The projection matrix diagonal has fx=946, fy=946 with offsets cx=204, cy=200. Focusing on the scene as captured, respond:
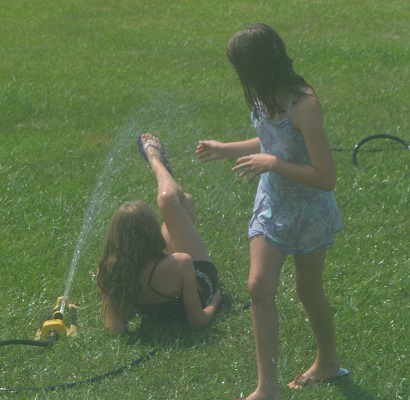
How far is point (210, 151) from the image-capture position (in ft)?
12.3

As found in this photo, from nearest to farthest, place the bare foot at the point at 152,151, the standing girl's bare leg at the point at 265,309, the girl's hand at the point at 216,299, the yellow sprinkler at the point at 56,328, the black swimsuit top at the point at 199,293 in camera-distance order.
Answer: the standing girl's bare leg at the point at 265,309 → the yellow sprinkler at the point at 56,328 → the black swimsuit top at the point at 199,293 → the girl's hand at the point at 216,299 → the bare foot at the point at 152,151

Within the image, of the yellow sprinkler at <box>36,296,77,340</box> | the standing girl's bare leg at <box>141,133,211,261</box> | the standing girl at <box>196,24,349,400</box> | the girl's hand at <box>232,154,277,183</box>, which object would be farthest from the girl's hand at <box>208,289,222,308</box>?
the girl's hand at <box>232,154,277,183</box>

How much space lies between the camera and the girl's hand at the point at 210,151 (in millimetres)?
3723

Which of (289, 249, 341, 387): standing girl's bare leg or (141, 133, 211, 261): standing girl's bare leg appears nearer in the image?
(289, 249, 341, 387): standing girl's bare leg

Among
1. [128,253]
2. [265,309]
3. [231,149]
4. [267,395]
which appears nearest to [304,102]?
[231,149]

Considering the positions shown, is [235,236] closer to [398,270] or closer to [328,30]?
[398,270]

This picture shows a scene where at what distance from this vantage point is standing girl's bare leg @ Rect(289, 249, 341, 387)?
11.5 feet

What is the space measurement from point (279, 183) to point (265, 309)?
1.51 feet

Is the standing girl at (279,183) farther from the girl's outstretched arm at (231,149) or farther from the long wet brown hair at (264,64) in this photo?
the girl's outstretched arm at (231,149)

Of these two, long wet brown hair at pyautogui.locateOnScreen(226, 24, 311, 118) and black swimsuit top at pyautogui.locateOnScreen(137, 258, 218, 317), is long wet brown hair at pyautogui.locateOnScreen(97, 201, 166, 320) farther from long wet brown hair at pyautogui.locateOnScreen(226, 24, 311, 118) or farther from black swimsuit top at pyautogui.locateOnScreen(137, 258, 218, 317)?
long wet brown hair at pyautogui.locateOnScreen(226, 24, 311, 118)

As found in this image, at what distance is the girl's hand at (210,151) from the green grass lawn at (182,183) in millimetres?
822

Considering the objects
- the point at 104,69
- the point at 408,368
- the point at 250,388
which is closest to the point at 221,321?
the point at 250,388

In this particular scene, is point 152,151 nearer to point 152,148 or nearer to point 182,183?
point 152,148

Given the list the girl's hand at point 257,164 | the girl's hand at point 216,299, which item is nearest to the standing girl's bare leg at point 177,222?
the girl's hand at point 216,299
